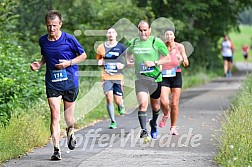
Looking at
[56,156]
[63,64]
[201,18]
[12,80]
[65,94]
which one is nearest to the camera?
[56,156]

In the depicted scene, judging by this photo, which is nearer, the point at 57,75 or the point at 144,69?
the point at 57,75

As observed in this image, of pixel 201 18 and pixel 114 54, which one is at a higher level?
pixel 114 54

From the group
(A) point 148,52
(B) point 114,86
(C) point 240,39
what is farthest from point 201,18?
(C) point 240,39

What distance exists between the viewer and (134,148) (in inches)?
432

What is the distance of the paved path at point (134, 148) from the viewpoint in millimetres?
9648

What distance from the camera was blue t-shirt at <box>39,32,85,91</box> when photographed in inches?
405

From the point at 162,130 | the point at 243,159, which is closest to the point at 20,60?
the point at 162,130

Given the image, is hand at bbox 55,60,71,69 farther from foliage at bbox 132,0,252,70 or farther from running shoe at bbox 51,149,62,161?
foliage at bbox 132,0,252,70

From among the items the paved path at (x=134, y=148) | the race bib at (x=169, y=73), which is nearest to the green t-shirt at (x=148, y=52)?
the race bib at (x=169, y=73)

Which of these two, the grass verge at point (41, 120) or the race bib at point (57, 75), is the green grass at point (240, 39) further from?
the race bib at point (57, 75)

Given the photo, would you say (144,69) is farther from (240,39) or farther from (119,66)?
(240,39)

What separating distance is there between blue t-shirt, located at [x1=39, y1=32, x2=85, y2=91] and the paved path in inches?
39.7

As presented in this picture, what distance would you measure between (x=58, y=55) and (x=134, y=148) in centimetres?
183

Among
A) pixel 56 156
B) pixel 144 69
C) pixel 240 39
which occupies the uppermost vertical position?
pixel 144 69
